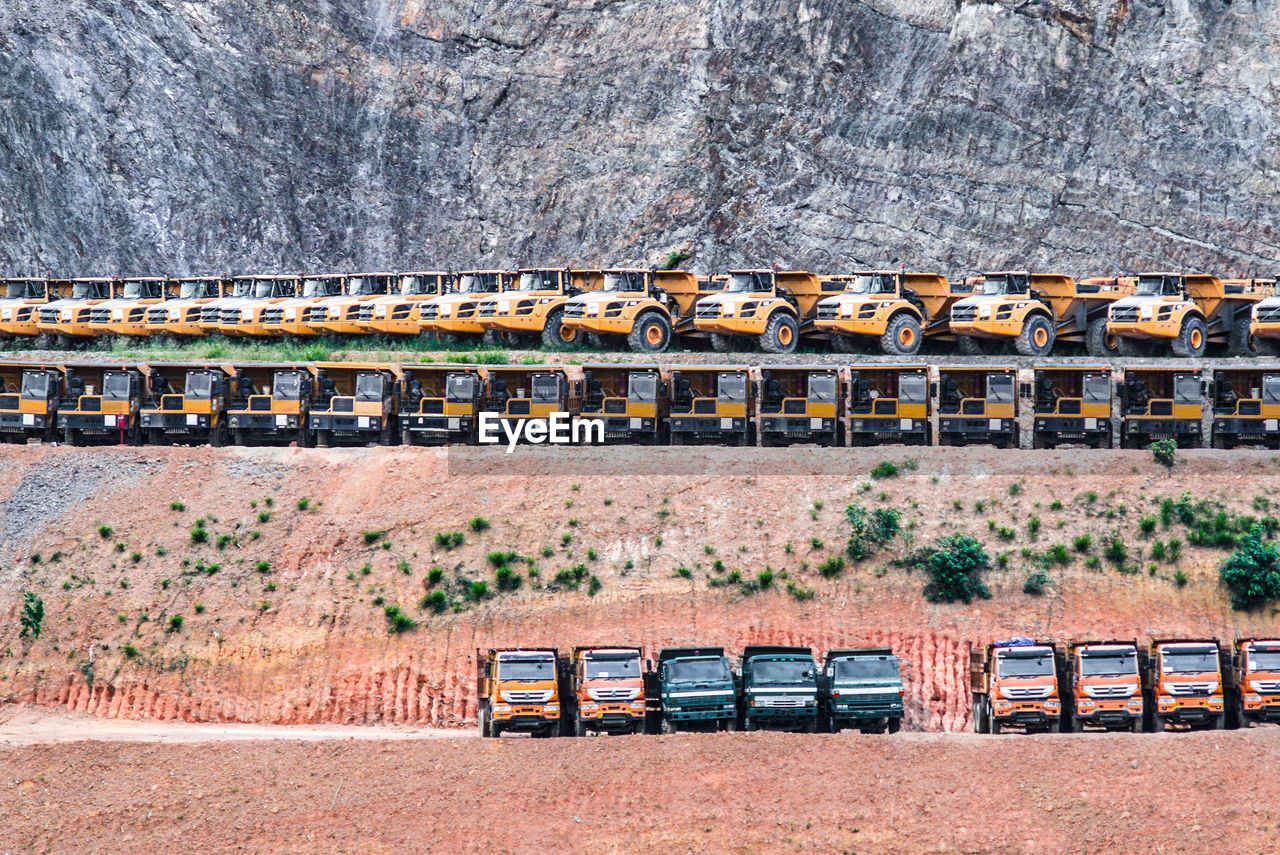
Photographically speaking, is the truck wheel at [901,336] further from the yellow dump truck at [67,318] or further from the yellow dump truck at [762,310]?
the yellow dump truck at [67,318]

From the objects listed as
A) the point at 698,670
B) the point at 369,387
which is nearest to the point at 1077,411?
the point at 698,670

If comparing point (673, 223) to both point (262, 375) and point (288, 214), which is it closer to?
point (288, 214)

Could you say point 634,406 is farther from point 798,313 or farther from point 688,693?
point 688,693

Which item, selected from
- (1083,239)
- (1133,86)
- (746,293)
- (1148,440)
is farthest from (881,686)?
(1133,86)

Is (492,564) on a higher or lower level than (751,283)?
lower

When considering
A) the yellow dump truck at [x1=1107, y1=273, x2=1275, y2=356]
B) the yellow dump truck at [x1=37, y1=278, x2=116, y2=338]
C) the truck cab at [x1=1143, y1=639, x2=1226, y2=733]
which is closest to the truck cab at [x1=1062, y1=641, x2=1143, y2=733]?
the truck cab at [x1=1143, y1=639, x2=1226, y2=733]

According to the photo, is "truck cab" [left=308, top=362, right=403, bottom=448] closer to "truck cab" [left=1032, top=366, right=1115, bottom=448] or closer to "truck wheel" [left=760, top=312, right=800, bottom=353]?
"truck wheel" [left=760, top=312, right=800, bottom=353]

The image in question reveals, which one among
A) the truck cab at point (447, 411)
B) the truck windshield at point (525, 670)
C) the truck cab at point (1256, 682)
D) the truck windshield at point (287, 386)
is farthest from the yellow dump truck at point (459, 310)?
the truck cab at point (1256, 682)
